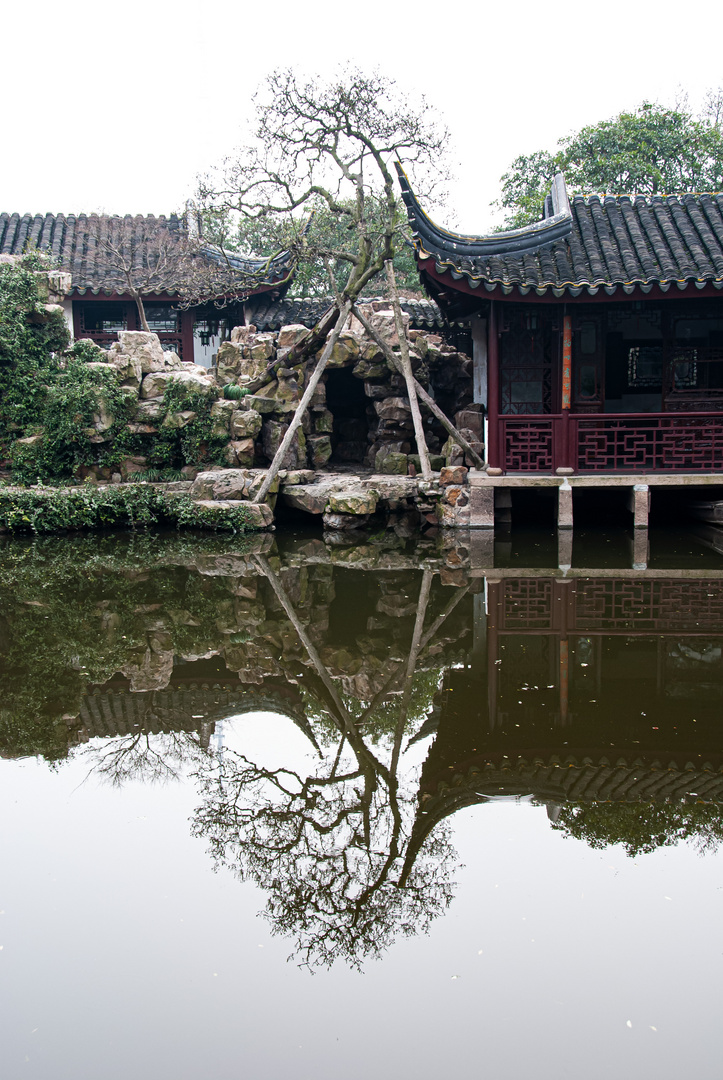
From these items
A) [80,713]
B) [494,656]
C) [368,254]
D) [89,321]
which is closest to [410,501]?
[368,254]

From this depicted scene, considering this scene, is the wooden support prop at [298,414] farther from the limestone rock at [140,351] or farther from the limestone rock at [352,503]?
the limestone rock at [140,351]

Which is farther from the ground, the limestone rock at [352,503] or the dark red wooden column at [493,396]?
the dark red wooden column at [493,396]

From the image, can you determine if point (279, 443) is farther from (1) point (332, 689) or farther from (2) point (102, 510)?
(1) point (332, 689)

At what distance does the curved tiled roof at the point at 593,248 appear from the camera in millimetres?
10055

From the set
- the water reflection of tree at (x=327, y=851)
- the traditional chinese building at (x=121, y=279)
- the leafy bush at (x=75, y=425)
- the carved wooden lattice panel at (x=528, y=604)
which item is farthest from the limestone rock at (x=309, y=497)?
the water reflection of tree at (x=327, y=851)

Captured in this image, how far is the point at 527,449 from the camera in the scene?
10586mm

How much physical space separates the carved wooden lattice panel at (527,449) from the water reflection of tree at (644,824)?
24.2 feet

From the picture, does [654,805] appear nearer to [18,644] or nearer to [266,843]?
[266,843]

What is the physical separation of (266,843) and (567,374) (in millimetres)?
8626

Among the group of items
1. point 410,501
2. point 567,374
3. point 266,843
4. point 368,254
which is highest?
point 368,254

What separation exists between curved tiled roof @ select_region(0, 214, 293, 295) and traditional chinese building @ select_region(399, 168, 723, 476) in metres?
5.72

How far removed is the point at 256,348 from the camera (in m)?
13.9

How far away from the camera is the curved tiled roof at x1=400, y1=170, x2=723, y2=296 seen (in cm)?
1005

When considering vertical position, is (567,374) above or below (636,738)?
above
